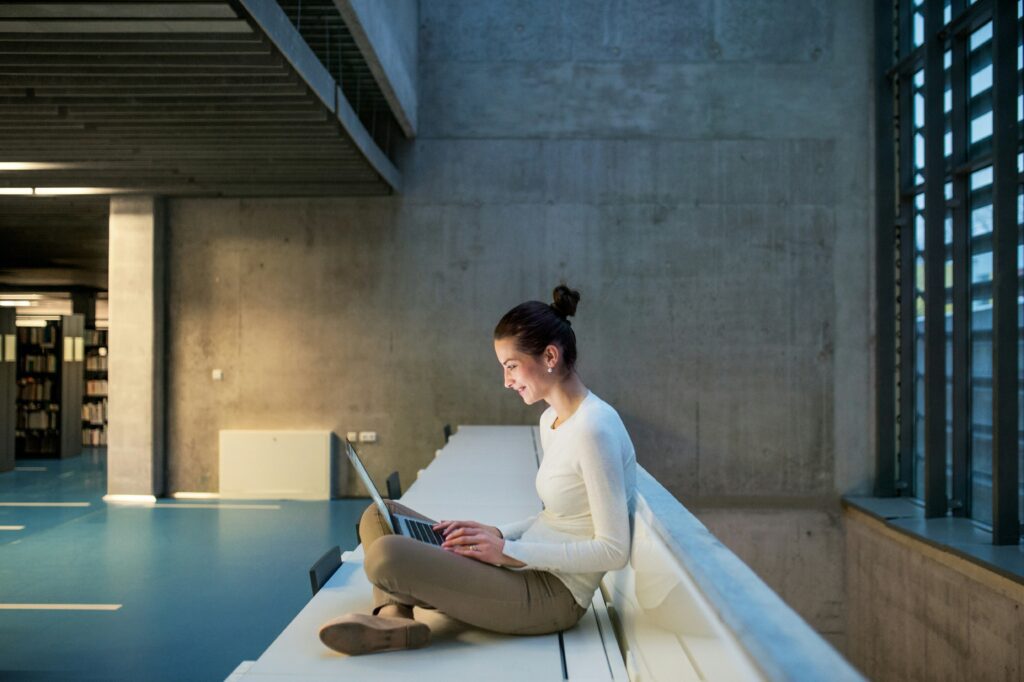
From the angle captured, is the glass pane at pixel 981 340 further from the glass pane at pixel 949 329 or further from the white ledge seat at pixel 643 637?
the white ledge seat at pixel 643 637

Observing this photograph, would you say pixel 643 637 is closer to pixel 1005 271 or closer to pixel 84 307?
pixel 1005 271

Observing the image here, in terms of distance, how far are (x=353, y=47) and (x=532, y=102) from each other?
2.46 m

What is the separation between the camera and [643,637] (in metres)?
1.93

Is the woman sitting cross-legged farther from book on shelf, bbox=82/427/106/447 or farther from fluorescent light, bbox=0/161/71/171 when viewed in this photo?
book on shelf, bbox=82/427/106/447

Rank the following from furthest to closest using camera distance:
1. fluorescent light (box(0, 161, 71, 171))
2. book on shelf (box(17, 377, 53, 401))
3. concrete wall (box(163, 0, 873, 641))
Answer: book on shelf (box(17, 377, 53, 401)), concrete wall (box(163, 0, 873, 641)), fluorescent light (box(0, 161, 71, 171))

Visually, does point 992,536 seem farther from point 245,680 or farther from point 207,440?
point 207,440

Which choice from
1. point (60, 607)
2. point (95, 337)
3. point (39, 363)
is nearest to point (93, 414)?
point (95, 337)

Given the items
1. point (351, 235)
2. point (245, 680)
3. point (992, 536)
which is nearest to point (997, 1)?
point (992, 536)

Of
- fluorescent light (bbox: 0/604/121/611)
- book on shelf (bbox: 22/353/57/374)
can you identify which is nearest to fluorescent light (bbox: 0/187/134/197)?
fluorescent light (bbox: 0/604/121/611)

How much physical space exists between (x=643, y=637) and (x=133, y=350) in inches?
304

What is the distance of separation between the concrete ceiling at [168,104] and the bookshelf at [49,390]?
512cm

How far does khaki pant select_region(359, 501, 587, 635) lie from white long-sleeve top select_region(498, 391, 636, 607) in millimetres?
50

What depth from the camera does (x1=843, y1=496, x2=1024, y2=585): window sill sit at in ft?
18.4

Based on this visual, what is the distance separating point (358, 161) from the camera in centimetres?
718
